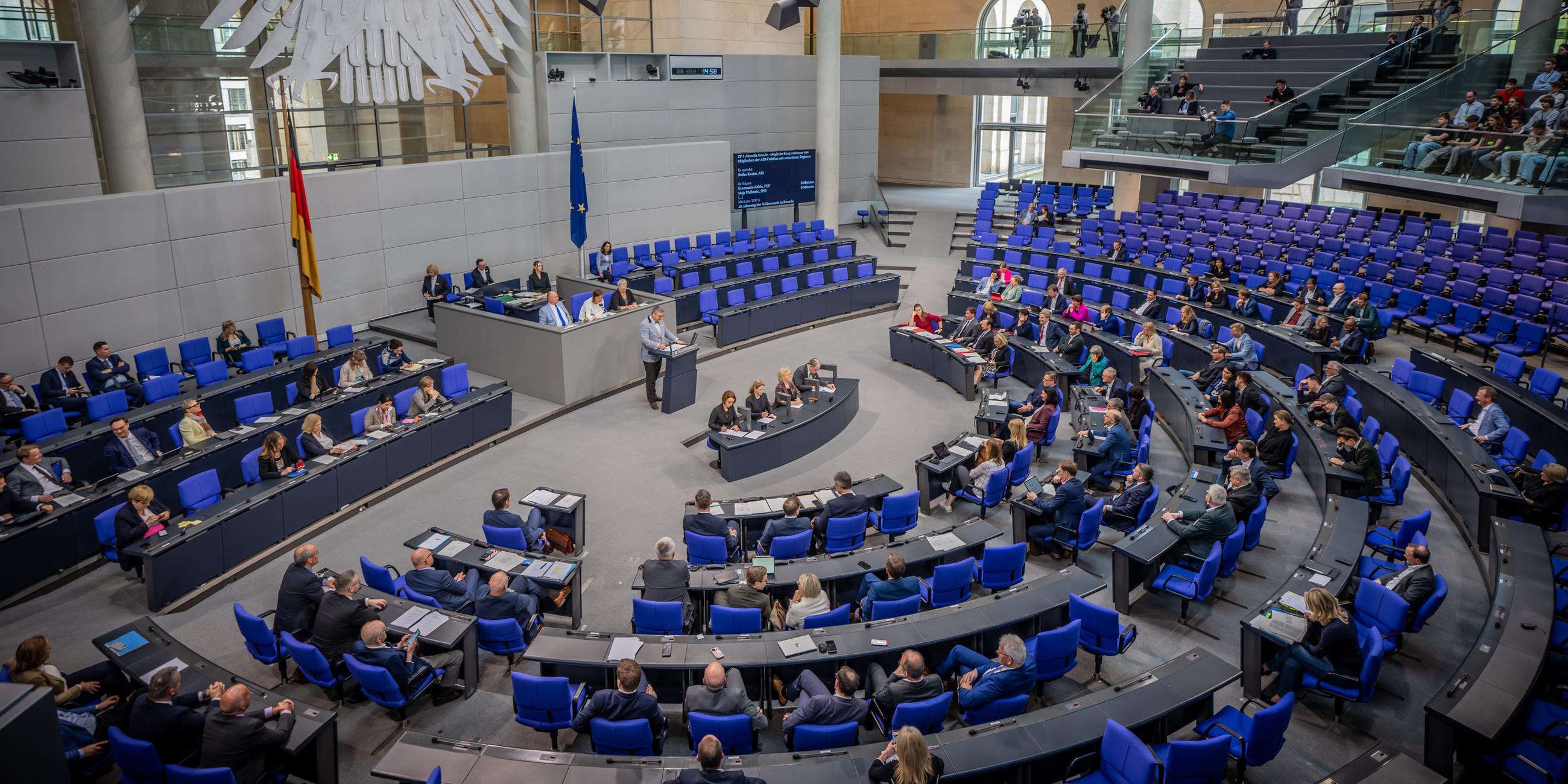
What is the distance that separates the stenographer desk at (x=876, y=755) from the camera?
19.0 ft

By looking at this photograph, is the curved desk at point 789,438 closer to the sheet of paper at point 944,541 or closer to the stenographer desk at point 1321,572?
the sheet of paper at point 944,541

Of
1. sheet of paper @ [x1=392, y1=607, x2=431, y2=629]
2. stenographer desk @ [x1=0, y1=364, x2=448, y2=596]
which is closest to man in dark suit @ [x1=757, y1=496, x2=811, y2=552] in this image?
sheet of paper @ [x1=392, y1=607, x2=431, y2=629]

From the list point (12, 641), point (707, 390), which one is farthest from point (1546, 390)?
point (12, 641)

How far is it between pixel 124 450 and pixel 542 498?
183 inches

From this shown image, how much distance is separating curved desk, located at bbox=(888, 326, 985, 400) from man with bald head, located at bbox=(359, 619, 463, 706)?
9.31 metres

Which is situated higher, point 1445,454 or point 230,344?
point 230,344

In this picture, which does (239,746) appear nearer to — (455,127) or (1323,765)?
(1323,765)

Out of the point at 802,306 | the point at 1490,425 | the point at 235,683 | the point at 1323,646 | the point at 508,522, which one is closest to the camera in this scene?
the point at 235,683

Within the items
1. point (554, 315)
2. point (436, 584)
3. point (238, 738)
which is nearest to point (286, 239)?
point (554, 315)

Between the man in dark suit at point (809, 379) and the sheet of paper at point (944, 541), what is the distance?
175 inches

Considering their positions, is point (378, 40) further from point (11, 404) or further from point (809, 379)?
point (809, 379)

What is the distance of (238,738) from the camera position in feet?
19.7

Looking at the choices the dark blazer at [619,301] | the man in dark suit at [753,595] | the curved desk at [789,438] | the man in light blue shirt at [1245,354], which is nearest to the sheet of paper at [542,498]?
the curved desk at [789,438]

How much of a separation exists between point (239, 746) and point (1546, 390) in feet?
46.9
